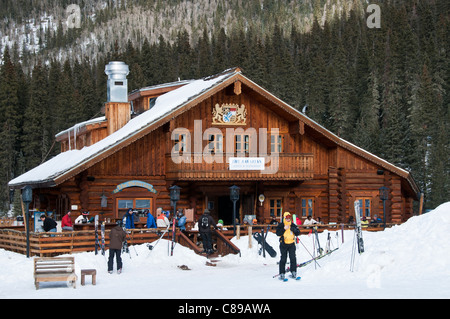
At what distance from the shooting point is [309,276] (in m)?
16.9

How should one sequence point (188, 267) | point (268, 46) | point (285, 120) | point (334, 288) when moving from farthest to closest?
point (268, 46) → point (285, 120) → point (188, 267) → point (334, 288)

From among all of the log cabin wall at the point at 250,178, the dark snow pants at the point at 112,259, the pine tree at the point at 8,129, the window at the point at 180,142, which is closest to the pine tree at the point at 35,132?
the pine tree at the point at 8,129

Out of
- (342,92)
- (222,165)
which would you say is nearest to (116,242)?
→ (222,165)

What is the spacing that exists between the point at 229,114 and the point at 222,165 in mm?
2844

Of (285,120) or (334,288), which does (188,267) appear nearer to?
(334,288)

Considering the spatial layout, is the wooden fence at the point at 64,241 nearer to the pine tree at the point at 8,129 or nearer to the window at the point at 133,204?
the window at the point at 133,204

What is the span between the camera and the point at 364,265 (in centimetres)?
1656

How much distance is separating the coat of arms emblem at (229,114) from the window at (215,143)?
2.07 ft

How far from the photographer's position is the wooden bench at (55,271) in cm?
1628

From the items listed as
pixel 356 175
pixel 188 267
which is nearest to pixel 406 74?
pixel 356 175

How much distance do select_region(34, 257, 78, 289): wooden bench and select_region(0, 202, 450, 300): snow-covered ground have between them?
0.25m

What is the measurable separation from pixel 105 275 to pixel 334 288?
6826 millimetres

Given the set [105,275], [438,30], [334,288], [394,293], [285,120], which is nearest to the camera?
[394,293]

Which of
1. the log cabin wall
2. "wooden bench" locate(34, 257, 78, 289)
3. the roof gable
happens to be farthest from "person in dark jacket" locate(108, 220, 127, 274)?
the log cabin wall
